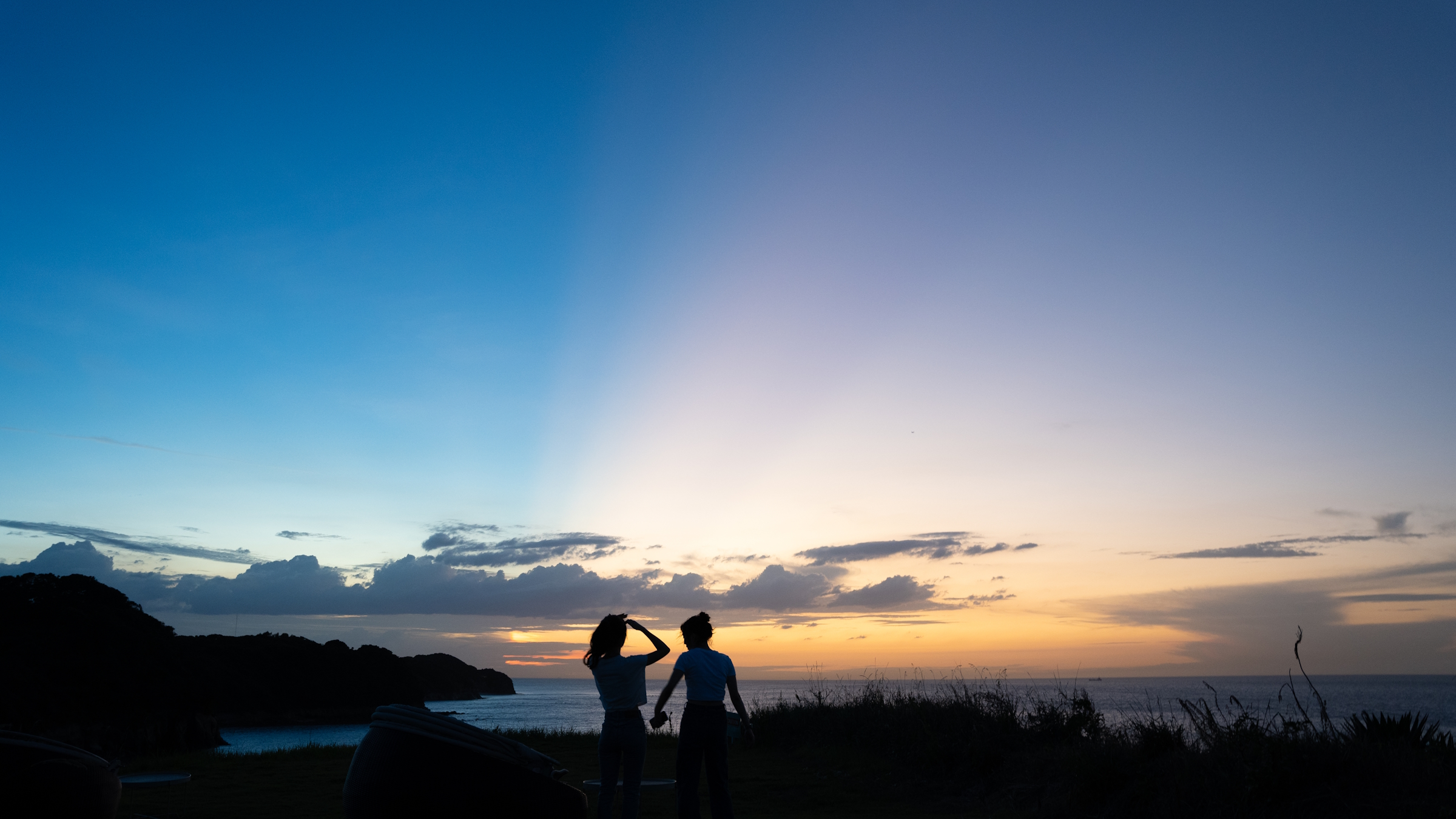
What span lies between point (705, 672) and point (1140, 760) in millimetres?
4580

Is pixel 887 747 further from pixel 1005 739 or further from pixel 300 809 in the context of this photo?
pixel 300 809

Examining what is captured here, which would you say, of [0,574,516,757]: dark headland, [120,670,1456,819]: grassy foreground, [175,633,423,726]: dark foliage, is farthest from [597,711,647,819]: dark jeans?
[175,633,423,726]: dark foliage

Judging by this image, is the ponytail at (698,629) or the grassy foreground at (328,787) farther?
the grassy foreground at (328,787)

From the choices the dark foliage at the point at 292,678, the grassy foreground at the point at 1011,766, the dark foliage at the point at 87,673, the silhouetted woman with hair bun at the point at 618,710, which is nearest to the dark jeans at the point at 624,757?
the silhouetted woman with hair bun at the point at 618,710

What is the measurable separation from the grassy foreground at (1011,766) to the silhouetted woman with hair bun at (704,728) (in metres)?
2.89

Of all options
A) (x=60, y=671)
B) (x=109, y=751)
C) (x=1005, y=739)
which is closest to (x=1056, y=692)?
(x=1005, y=739)

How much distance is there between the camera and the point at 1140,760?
776cm

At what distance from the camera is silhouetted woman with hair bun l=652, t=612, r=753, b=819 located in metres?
6.19

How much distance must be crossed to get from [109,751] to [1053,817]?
50551mm

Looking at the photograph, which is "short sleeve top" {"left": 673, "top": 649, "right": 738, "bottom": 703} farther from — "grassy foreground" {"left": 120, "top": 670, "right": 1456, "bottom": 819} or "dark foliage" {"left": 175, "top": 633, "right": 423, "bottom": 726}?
"dark foliage" {"left": 175, "top": 633, "right": 423, "bottom": 726}

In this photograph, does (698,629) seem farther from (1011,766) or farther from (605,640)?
(1011,766)

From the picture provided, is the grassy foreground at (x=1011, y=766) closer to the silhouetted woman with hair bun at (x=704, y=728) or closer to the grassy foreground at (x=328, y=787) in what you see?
the grassy foreground at (x=328, y=787)

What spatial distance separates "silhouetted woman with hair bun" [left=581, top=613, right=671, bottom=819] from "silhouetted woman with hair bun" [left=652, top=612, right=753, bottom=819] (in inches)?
8.8

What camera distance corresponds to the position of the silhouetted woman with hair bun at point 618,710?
589 cm
